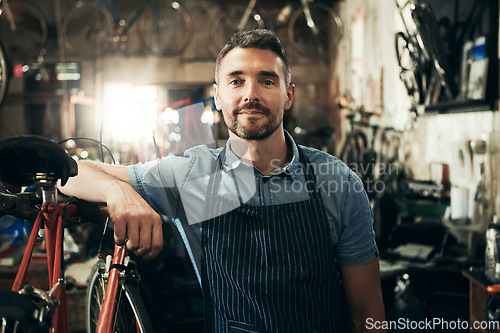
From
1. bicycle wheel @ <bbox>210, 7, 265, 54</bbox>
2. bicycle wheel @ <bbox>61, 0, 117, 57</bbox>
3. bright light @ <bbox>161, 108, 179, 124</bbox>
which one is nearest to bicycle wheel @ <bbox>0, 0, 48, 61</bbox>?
bicycle wheel @ <bbox>61, 0, 117, 57</bbox>

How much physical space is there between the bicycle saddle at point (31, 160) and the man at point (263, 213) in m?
0.22

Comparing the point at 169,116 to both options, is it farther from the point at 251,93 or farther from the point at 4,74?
the point at 251,93

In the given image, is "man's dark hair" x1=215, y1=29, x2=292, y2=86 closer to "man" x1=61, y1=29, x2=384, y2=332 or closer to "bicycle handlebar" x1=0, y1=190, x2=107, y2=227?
"man" x1=61, y1=29, x2=384, y2=332

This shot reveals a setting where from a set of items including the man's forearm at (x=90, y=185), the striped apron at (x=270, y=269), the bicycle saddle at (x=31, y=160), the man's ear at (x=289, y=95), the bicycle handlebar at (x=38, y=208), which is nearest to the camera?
the bicycle saddle at (x=31, y=160)

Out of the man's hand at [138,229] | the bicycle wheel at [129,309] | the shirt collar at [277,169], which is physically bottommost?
the bicycle wheel at [129,309]

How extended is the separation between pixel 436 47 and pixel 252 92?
7.66 ft

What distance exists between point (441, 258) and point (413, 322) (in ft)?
1.72

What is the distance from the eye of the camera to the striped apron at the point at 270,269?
1471 millimetres

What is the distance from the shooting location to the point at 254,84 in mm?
1553

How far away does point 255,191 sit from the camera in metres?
1.61

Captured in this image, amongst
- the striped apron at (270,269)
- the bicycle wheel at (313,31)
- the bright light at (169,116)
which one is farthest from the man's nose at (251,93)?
the bicycle wheel at (313,31)

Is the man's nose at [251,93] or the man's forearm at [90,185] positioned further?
the man's nose at [251,93]

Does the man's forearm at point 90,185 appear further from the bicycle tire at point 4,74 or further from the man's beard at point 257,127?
the bicycle tire at point 4,74

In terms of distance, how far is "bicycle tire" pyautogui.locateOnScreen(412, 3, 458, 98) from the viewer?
3.27 metres
